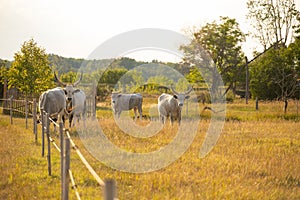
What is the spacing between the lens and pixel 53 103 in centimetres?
1288

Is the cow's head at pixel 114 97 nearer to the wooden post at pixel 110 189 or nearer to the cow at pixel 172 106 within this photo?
the cow at pixel 172 106

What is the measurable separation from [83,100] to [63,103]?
258 cm

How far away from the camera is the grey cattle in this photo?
12.6 metres

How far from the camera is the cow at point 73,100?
1345 cm

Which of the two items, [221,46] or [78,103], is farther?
[221,46]

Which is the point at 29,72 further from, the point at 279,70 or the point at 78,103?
the point at 279,70

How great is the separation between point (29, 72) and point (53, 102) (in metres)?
12.1

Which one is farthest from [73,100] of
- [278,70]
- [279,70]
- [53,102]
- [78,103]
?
[278,70]

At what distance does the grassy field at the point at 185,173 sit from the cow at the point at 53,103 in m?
2.26

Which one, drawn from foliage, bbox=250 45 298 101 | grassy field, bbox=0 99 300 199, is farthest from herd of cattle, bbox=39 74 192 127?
foliage, bbox=250 45 298 101

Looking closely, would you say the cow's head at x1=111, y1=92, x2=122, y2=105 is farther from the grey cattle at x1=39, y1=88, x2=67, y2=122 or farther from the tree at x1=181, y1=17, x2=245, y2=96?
the tree at x1=181, y1=17, x2=245, y2=96

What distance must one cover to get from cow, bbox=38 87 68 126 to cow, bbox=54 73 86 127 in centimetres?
25

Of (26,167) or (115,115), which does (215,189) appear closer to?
(26,167)

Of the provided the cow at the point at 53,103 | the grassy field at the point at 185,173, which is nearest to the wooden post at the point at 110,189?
the grassy field at the point at 185,173
